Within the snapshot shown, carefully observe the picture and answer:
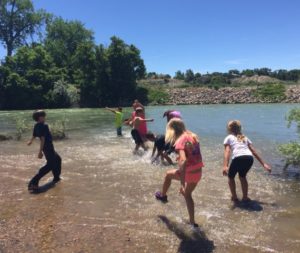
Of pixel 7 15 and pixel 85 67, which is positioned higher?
pixel 7 15

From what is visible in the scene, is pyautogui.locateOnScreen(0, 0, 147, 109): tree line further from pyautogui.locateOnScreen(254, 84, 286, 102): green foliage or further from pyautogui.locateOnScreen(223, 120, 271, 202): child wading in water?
pyautogui.locateOnScreen(223, 120, 271, 202): child wading in water

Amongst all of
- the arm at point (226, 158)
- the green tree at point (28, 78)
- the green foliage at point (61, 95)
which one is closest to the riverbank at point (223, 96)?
the green foliage at point (61, 95)

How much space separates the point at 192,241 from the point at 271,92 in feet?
205

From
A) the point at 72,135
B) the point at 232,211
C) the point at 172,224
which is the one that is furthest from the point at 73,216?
the point at 72,135

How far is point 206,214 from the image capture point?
7453 mm

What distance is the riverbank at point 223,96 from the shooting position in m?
63.2

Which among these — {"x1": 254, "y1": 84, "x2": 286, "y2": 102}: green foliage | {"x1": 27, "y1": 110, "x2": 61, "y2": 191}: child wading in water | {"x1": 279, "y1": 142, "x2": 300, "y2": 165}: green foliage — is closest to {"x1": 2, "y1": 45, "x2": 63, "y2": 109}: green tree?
{"x1": 254, "y1": 84, "x2": 286, "y2": 102}: green foliage

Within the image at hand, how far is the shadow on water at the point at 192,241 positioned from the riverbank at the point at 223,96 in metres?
57.8

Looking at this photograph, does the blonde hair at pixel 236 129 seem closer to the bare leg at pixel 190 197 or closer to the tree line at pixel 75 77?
the bare leg at pixel 190 197

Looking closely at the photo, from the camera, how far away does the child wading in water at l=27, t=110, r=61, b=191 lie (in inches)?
364

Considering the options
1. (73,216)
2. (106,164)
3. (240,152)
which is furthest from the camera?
(106,164)

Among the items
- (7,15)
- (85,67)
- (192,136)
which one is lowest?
(192,136)

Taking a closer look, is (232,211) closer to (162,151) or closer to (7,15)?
(162,151)

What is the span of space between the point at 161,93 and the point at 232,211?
6105cm
